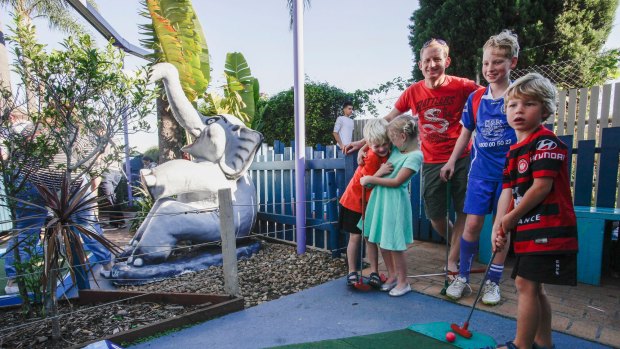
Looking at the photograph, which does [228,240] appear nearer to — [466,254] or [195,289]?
[195,289]

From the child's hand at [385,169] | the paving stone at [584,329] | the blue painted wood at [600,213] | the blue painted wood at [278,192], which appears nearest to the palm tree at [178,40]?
the blue painted wood at [278,192]

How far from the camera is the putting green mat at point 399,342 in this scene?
2100 millimetres

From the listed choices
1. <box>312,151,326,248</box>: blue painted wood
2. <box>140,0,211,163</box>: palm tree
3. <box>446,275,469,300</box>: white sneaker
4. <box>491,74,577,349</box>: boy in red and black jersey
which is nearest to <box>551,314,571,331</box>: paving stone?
<box>491,74,577,349</box>: boy in red and black jersey

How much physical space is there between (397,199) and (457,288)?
833 millimetres

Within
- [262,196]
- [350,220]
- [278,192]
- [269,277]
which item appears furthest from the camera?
[262,196]

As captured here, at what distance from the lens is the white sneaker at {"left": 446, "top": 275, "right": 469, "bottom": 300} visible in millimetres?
2766

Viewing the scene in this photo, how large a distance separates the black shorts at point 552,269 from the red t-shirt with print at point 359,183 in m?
1.51

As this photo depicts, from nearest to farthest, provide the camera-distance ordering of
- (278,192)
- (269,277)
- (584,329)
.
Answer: (584,329), (269,277), (278,192)

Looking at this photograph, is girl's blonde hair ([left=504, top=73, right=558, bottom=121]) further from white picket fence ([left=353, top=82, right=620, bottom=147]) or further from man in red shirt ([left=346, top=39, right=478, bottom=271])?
white picket fence ([left=353, top=82, right=620, bottom=147])

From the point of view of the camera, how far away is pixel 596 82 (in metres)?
9.20

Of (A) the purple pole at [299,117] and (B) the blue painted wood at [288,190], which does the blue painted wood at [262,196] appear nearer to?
(B) the blue painted wood at [288,190]

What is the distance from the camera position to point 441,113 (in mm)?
3127

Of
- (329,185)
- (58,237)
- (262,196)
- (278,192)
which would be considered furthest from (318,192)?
(58,237)

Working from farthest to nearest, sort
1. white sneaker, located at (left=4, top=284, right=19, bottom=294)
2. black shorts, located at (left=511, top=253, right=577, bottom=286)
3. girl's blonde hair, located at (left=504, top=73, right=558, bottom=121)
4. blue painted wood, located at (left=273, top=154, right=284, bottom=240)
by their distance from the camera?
1. blue painted wood, located at (left=273, top=154, right=284, bottom=240)
2. white sneaker, located at (left=4, top=284, right=19, bottom=294)
3. girl's blonde hair, located at (left=504, top=73, right=558, bottom=121)
4. black shorts, located at (left=511, top=253, right=577, bottom=286)
